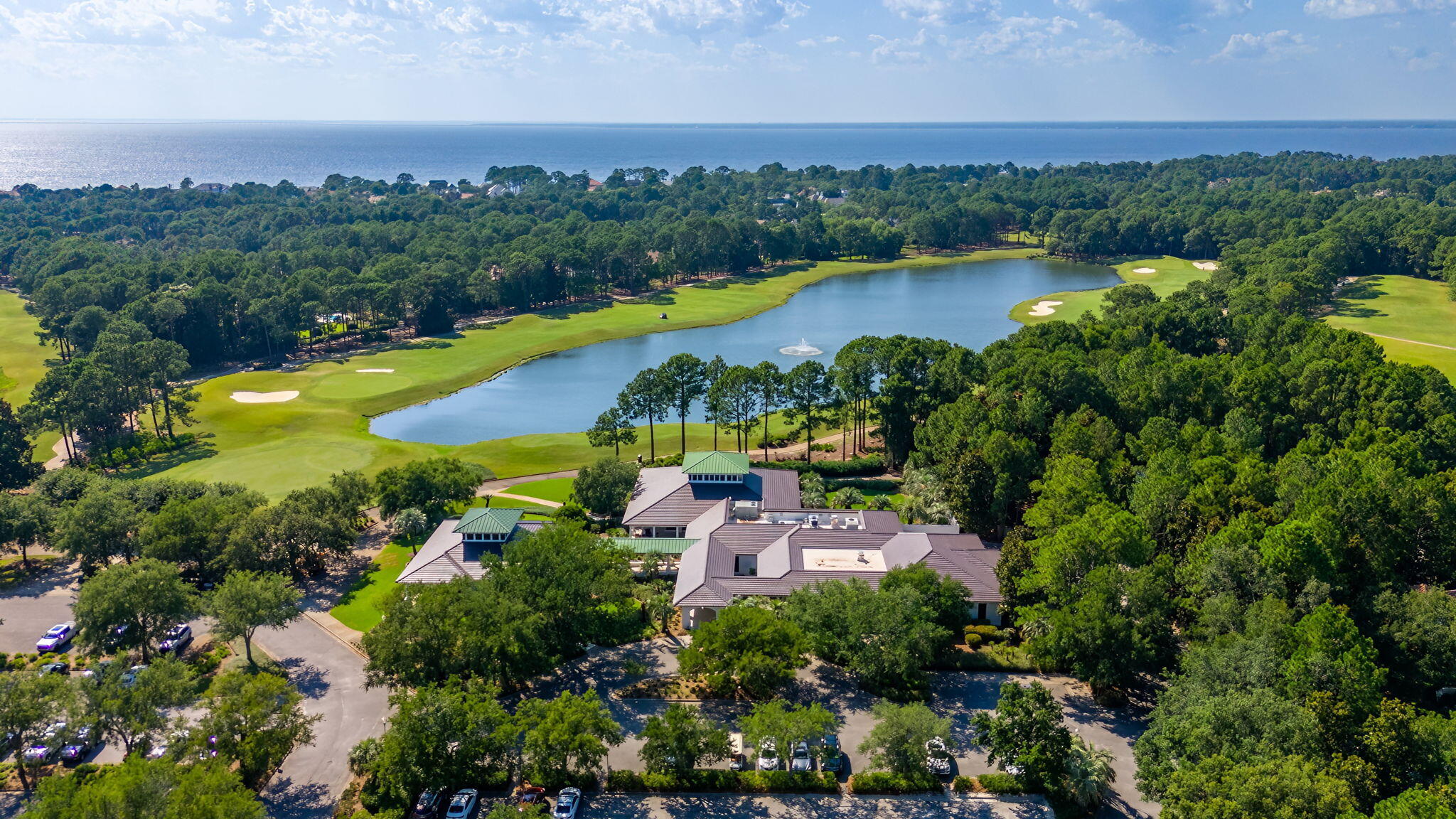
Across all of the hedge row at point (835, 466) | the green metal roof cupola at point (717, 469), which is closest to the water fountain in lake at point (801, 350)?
the hedge row at point (835, 466)

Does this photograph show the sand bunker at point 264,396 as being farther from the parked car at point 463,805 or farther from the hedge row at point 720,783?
the hedge row at point 720,783

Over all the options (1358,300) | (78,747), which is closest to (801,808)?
(78,747)

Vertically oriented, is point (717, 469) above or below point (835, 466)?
above

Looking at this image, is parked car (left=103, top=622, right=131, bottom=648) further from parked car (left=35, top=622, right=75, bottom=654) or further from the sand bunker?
the sand bunker

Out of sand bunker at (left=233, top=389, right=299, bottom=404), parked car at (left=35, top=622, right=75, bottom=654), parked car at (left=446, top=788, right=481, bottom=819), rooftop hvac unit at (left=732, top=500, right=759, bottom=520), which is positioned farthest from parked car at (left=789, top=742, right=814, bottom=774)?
sand bunker at (left=233, top=389, right=299, bottom=404)

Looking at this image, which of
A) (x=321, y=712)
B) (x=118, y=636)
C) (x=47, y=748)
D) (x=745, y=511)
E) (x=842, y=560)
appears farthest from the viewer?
(x=745, y=511)

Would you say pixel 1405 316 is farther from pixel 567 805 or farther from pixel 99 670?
pixel 99 670

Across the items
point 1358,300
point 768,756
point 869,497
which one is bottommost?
point 869,497
